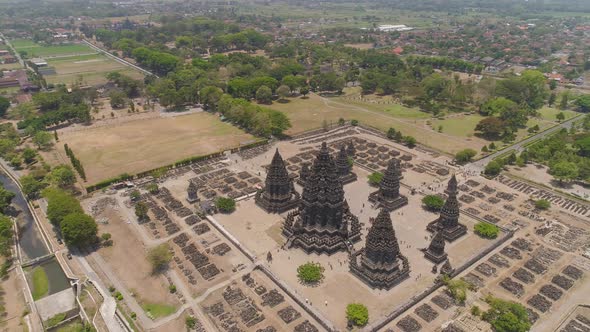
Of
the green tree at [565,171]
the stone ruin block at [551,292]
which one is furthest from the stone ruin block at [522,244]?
the green tree at [565,171]

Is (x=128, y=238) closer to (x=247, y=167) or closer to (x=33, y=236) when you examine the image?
(x=33, y=236)

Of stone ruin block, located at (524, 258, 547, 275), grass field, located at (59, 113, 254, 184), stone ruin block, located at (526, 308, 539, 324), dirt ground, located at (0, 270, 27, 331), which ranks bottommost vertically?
stone ruin block, located at (524, 258, 547, 275)

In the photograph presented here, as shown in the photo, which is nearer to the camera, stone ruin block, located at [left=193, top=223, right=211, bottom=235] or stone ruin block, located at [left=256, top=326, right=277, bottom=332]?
stone ruin block, located at [left=256, top=326, right=277, bottom=332]

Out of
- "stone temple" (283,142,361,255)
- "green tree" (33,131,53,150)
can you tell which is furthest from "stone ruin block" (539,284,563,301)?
"green tree" (33,131,53,150)

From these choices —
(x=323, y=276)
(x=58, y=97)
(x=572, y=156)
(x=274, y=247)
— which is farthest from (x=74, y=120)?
(x=572, y=156)

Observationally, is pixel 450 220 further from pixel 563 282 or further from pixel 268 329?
pixel 268 329

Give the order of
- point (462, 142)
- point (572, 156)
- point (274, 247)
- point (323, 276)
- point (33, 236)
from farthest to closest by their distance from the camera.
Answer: point (462, 142)
point (572, 156)
point (33, 236)
point (274, 247)
point (323, 276)

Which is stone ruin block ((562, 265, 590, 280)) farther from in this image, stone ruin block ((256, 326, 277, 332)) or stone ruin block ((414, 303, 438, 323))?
stone ruin block ((256, 326, 277, 332))
